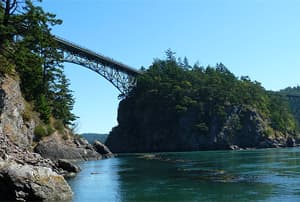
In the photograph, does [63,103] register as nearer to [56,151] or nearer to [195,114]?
[56,151]

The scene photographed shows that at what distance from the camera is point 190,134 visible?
101m

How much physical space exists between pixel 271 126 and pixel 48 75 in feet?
241

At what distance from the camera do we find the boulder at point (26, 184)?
65.7ft

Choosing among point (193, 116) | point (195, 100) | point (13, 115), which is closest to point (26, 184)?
point (13, 115)

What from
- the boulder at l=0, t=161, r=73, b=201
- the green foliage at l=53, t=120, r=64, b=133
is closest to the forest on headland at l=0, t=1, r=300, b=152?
the green foliage at l=53, t=120, r=64, b=133

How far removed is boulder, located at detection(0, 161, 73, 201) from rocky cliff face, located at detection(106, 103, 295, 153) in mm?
79449

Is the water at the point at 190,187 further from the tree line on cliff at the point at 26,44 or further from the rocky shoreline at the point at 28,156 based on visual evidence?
the tree line on cliff at the point at 26,44

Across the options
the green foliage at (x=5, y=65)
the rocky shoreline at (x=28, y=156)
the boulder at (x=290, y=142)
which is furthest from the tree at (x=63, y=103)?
the boulder at (x=290, y=142)

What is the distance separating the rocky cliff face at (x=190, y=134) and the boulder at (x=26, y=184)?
261 feet

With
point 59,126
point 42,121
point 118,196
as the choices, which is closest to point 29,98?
point 42,121

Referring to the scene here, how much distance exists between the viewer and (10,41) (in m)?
35.2

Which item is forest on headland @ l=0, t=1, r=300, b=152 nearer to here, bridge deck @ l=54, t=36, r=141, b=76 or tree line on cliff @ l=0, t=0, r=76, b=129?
bridge deck @ l=54, t=36, r=141, b=76

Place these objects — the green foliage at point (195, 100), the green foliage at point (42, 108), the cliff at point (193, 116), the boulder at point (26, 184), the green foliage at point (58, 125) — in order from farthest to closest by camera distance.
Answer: the green foliage at point (195, 100) → the cliff at point (193, 116) → the green foliage at point (58, 125) → the green foliage at point (42, 108) → the boulder at point (26, 184)

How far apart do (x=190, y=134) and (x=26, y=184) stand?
8276cm
